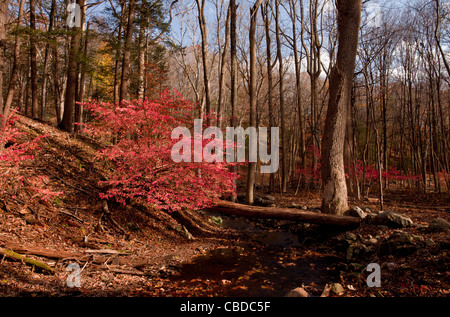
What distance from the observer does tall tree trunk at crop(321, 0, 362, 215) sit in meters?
7.12

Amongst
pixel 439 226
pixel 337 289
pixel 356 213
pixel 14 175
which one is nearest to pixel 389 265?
pixel 337 289

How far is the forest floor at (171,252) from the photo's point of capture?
3.85 m

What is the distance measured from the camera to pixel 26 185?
5.59 meters

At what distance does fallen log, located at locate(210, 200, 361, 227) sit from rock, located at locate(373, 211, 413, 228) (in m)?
0.49

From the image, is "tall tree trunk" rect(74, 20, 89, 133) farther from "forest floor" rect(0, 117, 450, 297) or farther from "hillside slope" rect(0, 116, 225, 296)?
"forest floor" rect(0, 117, 450, 297)

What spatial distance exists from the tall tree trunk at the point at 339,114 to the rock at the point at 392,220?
949 millimetres

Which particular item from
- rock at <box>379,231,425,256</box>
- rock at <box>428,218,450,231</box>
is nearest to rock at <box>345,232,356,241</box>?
rock at <box>379,231,425,256</box>

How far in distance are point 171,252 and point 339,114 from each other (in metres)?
6.05

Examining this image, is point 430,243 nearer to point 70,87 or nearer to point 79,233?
point 79,233

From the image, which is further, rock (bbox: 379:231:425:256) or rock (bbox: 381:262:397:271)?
rock (bbox: 379:231:425:256)

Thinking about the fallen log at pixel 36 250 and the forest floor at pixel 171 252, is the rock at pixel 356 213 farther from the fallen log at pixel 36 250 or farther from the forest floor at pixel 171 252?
the fallen log at pixel 36 250

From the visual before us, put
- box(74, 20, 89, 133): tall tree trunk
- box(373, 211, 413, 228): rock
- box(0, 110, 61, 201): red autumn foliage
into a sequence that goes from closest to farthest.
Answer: box(0, 110, 61, 201): red autumn foliage → box(373, 211, 413, 228): rock → box(74, 20, 89, 133): tall tree trunk

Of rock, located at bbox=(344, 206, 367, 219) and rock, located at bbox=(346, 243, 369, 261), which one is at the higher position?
rock, located at bbox=(344, 206, 367, 219)

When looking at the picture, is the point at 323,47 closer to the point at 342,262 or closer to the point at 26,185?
the point at 342,262
